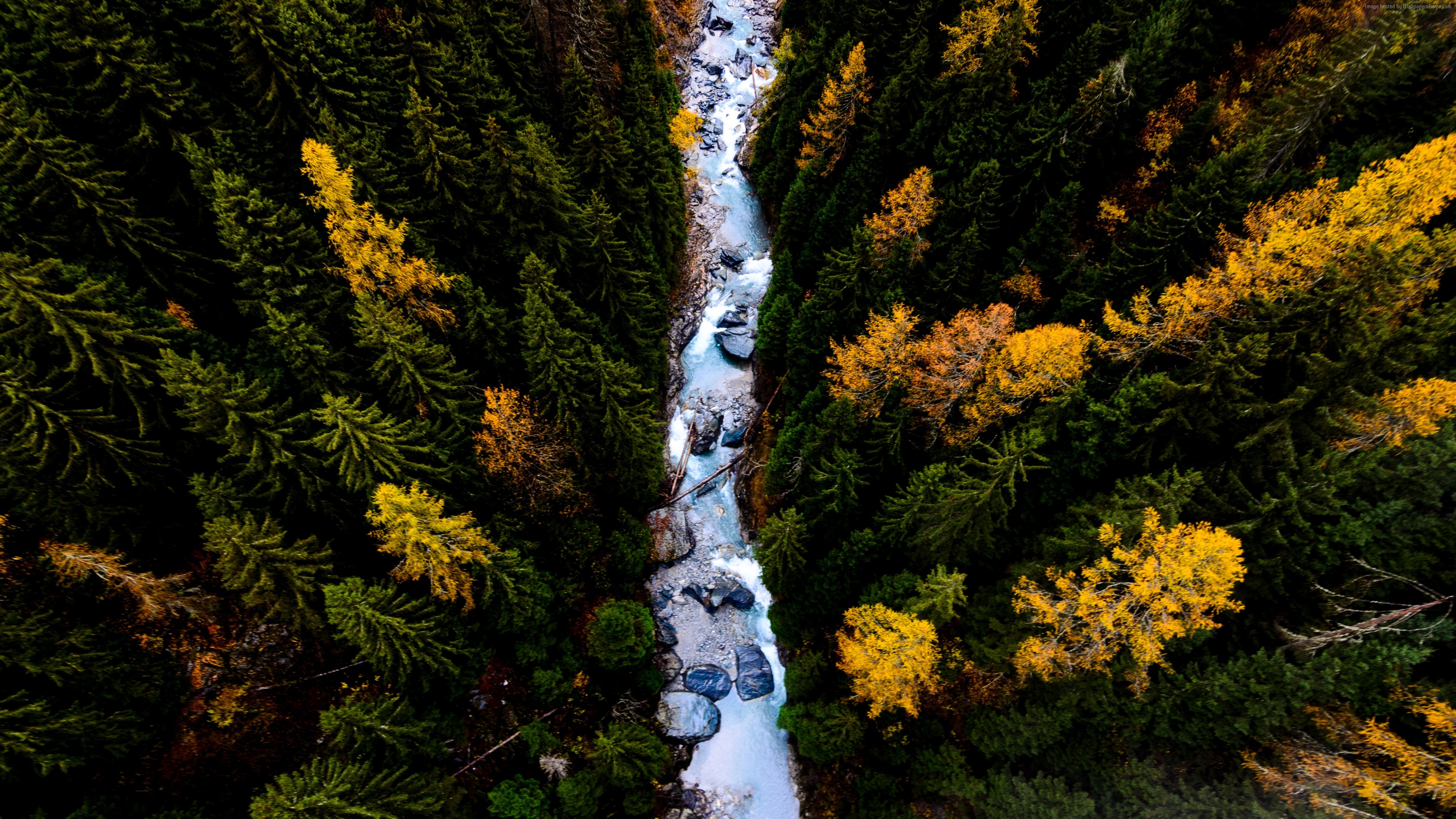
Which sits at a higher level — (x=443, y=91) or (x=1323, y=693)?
(x=443, y=91)

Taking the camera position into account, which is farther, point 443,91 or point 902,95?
point 902,95

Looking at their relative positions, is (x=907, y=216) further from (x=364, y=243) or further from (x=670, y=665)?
(x=670, y=665)

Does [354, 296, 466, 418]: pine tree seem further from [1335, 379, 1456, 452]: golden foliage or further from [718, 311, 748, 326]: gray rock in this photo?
[1335, 379, 1456, 452]: golden foliage

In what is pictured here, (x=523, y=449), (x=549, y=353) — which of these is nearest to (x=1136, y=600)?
(x=549, y=353)

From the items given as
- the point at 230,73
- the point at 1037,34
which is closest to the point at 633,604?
Answer: the point at 230,73

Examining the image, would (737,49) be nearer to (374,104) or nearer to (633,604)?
(374,104)

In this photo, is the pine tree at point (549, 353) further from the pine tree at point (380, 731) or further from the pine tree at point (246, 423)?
the pine tree at point (380, 731)

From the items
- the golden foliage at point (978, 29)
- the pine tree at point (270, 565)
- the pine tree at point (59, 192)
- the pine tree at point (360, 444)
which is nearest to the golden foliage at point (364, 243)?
the pine tree at point (360, 444)
